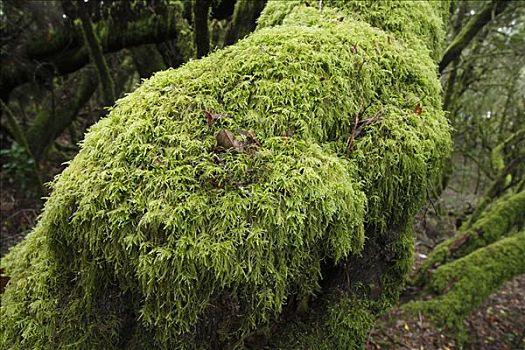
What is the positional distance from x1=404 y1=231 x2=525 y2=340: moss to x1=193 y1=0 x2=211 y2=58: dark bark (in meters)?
2.85

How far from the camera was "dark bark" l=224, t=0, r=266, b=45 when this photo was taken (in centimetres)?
275

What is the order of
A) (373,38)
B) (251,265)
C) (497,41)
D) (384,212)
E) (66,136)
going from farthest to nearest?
(66,136), (497,41), (373,38), (384,212), (251,265)

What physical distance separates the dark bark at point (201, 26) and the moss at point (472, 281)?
2.85 m

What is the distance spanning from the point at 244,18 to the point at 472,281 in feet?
9.39

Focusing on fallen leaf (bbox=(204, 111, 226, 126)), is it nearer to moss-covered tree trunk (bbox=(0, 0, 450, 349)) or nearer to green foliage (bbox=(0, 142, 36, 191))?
moss-covered tree trunk (bbox=(0, 0, 450, 349))

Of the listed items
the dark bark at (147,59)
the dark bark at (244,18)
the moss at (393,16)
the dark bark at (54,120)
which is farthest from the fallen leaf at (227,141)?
the dark bark at (54,120)

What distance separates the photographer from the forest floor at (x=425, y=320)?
12.0 ft

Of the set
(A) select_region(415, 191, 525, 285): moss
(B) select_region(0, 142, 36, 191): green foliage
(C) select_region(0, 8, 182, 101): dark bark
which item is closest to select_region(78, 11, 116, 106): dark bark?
(C) select_region(0, 8, 182, 101): dark bark

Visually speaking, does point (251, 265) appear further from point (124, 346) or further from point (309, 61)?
point (309, 61)

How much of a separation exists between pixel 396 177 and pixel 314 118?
0.33 meters

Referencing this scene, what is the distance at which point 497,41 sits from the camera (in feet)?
22.7

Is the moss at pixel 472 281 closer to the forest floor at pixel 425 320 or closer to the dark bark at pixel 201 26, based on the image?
the forest floor at pixel 425 320

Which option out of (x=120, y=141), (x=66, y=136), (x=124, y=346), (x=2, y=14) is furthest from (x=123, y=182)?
(x=66, y=136)

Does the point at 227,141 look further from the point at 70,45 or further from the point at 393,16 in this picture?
the point at 70,45
